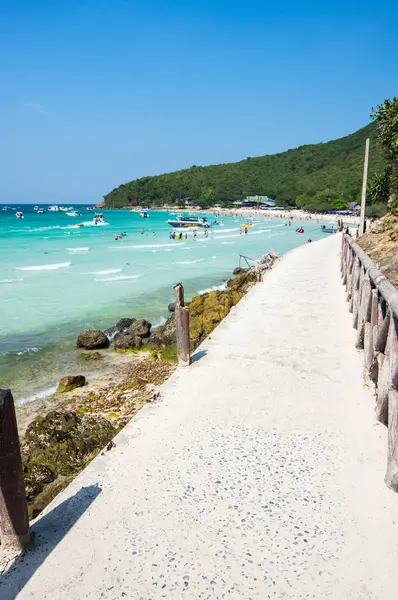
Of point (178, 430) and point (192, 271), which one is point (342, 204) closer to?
point (192, 271)

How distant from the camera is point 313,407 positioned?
5258 millimetres

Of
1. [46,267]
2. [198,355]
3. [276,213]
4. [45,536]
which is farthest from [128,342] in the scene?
[276,213]

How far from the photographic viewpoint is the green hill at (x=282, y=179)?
10838 centimetres

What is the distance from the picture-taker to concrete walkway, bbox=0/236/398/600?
2906 mm

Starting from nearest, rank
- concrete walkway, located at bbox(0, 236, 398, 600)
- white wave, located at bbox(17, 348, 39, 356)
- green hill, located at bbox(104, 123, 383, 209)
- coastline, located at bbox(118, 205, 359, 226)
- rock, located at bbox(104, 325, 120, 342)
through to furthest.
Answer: concrete walkway, located at bbox(0, 236, 398, 600), white wave, located at bbox(17, 348, 39, 356), rock, located at bbox(104, 325, 120, 342), coastline, located at bbox(118, 205, 359, 226), green hill, located at bbox(104, 123, 383, 209)

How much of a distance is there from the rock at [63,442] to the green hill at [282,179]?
9364cm

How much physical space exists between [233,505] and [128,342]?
29.2 ft

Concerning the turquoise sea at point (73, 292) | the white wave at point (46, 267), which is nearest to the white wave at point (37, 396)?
the turquoise sea at point (73, 292)

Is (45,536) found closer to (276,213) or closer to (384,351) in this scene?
(384,351)

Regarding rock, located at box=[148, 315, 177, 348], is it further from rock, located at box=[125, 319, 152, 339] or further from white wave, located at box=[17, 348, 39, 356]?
white wave, located at box=[17, 348, 39, 356]

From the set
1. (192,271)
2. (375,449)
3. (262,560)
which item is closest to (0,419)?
(262,560)

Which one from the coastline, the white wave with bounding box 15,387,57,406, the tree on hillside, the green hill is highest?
the green hill

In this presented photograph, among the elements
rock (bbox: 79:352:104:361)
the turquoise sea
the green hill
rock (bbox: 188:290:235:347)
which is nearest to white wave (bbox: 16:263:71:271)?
the turquoise sea

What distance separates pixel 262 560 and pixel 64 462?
4.20m
